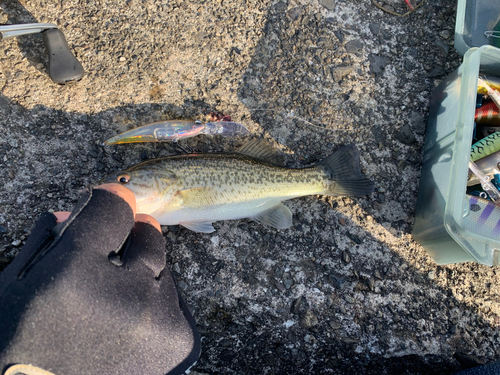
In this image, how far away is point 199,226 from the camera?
3193mm

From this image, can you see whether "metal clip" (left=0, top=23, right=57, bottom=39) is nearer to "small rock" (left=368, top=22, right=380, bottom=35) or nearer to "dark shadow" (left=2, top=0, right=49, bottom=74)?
"dark shadow" (left=2, top=0, right=49, bottom=74)

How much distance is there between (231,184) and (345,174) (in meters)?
1.18

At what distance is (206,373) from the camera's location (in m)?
3.18

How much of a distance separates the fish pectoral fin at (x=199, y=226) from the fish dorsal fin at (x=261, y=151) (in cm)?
83

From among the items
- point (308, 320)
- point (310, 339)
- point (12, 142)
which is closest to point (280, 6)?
point (12, 142)

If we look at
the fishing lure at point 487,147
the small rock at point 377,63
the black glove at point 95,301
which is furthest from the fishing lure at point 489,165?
the black glove at point 95,301

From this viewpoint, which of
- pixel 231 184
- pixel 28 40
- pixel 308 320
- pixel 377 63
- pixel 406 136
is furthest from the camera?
pixel 377 63

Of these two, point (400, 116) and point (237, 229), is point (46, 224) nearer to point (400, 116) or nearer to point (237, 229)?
point (237, 229)

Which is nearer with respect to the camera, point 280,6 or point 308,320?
point 308,320

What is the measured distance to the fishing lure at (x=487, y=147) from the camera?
130 inches

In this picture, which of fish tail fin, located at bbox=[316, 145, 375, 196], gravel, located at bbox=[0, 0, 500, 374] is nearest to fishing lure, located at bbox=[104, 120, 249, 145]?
gravel, located at bbox=[0, 0, 500, 374]

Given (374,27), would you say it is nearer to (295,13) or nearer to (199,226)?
(295,13)

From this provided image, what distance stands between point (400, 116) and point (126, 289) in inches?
133

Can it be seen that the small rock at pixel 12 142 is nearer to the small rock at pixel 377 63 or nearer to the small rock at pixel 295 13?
the small rock at pixel 295 13
